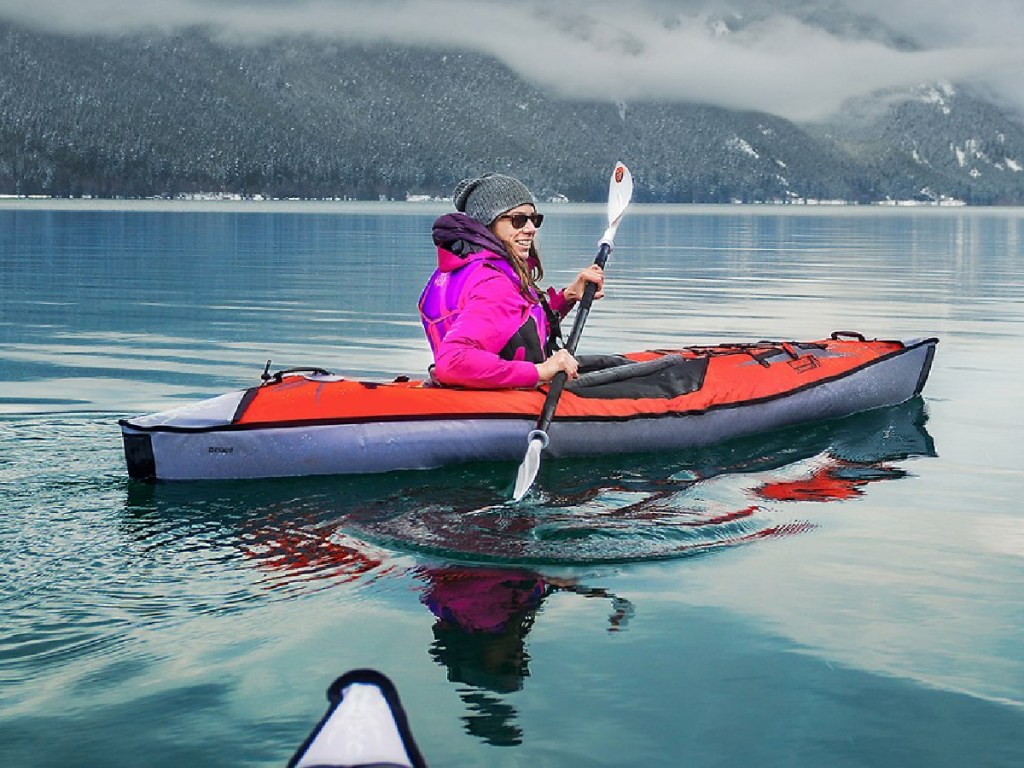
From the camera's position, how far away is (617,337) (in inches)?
660

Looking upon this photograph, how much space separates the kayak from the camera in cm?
802

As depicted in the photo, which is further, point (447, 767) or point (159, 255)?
point (159, 255)

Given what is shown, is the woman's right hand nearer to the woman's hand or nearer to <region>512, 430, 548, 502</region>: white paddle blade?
<region>512, 430, 548, 502</region>: white paddle blade

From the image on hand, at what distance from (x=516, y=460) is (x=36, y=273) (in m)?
21.6

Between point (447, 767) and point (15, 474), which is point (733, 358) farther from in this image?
point (447, 767)

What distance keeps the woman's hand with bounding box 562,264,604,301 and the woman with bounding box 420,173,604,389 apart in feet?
2.20

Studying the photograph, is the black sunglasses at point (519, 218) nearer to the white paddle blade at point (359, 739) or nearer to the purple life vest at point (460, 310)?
the purple life vest at point (460, 310)

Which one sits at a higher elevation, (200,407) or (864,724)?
(200,407)

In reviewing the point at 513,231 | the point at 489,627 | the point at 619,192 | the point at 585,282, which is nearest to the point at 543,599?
the point at 489,627

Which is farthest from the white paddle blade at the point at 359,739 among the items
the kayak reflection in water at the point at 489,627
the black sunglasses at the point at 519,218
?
the black sunglasses at the point at 519,218

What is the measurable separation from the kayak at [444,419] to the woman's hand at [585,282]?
0.55m

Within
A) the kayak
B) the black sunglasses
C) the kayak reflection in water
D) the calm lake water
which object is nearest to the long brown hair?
the black sunglasses

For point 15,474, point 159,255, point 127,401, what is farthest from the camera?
point 159,255

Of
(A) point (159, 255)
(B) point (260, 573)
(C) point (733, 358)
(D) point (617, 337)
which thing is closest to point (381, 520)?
(B) point (260, 573)
